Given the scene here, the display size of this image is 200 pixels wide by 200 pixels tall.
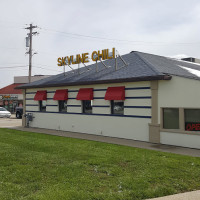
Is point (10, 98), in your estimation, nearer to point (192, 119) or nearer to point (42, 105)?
point (42, 105)

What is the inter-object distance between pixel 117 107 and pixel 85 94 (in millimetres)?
2552

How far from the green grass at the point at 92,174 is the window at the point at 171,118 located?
9.34 ft

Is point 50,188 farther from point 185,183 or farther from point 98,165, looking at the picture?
point 185,183

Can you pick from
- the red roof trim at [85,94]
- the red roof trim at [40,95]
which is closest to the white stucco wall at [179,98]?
the red roof trim at [85,94]

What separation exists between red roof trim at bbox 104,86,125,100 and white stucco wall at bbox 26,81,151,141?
0.26m

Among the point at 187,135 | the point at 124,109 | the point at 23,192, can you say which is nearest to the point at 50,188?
the point at 23,192

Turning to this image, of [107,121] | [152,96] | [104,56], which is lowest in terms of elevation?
[107,121]

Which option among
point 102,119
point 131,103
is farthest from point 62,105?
point 131,103

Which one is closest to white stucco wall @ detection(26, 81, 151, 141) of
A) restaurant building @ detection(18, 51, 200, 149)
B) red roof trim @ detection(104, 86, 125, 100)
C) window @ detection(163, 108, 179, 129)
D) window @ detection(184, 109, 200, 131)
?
restaurant building @ detection(18, 51, 200, 149)

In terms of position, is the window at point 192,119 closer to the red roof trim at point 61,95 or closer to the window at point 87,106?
the window at point 87,106

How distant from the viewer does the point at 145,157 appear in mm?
9539

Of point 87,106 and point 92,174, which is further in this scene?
point 87,106

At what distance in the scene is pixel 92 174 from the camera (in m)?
7.35

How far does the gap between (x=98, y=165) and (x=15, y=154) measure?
3.48m
